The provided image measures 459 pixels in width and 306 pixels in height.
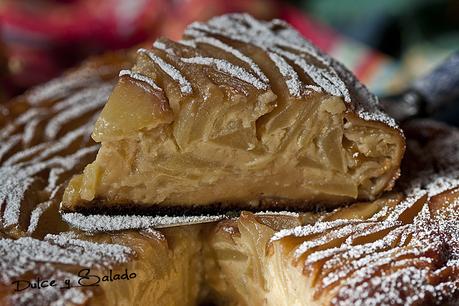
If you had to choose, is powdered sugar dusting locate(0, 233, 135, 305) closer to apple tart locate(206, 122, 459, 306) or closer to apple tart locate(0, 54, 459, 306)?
apple tart locate(0, 54, 459, 306)

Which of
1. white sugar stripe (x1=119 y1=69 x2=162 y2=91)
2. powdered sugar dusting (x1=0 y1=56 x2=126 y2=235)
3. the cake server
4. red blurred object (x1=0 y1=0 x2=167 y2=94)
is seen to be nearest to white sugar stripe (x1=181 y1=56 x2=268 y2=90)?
white sugar stripe (x1=119 y1=69 x2=162 y2=91)

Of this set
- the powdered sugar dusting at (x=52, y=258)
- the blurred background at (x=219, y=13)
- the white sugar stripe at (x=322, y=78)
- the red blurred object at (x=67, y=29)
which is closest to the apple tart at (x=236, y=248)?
the powdered sugar dusting at (x=52, y=258)

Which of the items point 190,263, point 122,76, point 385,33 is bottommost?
point 190,263

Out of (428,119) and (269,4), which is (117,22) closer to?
(269,4)

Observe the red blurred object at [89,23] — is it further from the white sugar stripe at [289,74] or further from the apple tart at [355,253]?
the apple tart at [355,253]

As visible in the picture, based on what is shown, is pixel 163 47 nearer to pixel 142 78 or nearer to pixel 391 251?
pixel 142 78

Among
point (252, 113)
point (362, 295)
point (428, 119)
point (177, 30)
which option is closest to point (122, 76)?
point (252, 113)
